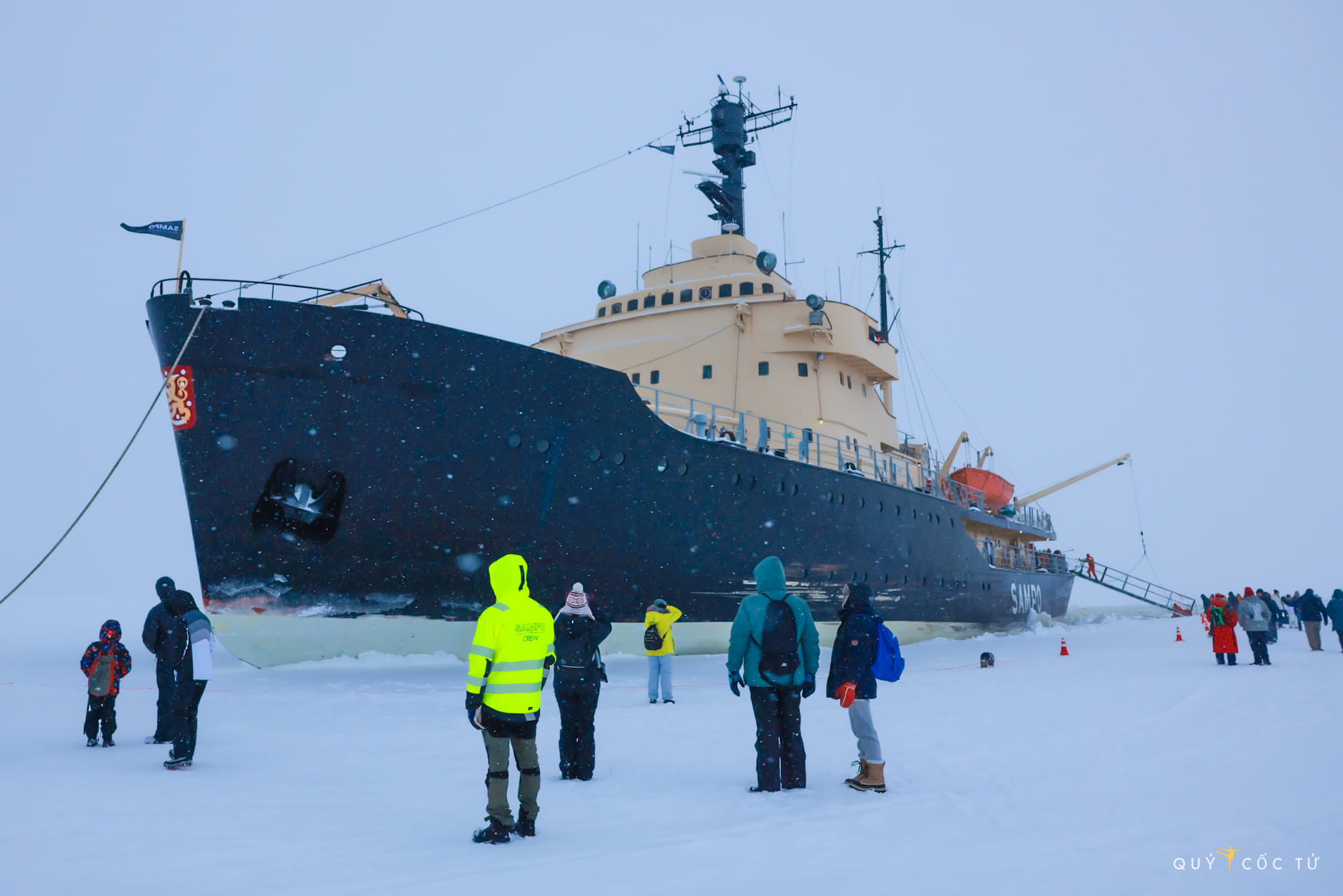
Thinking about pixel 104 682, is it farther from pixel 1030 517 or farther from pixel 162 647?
pixel 1030 517

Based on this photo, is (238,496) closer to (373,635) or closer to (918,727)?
(373,635)

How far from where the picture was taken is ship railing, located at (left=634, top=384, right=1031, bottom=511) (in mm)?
14617

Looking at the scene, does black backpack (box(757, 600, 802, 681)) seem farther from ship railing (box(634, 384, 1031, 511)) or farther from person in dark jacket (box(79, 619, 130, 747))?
ship railing (box(634, 384, 1031, 511))

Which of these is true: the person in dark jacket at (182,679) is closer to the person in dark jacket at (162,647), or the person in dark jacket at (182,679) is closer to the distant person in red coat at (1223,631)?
the person in dark jacket at (162,647)

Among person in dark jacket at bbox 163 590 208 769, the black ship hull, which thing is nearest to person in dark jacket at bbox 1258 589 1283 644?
the black ship hull

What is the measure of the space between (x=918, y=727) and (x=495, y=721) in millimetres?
4766

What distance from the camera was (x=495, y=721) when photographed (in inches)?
173

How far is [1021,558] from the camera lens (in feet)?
96.6

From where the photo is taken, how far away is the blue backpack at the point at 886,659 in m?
5.59

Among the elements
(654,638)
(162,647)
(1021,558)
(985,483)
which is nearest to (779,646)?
(654,638)

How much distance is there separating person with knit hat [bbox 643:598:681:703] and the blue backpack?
4.04m

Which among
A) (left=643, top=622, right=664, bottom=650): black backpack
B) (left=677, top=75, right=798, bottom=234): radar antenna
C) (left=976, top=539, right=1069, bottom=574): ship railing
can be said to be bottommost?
(left=643, top=622, right=664, bottom=650): black backpack

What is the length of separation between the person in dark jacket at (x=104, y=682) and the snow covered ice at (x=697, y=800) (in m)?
0.18

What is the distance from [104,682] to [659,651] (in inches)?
202
